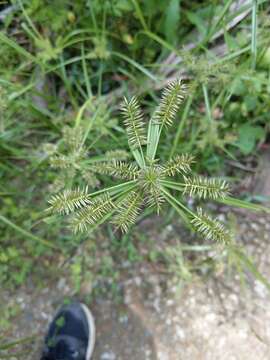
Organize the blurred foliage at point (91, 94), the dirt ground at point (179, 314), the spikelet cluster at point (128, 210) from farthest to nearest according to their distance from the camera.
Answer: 1. the dirt ground at point (179, 314)
2. the blurred foliage at point (91, 94)
3. the spikelet cluster at point (128, 210)

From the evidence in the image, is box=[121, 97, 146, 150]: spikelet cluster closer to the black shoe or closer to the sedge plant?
the sedge plant

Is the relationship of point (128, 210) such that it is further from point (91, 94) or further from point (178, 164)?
point (91, 94)

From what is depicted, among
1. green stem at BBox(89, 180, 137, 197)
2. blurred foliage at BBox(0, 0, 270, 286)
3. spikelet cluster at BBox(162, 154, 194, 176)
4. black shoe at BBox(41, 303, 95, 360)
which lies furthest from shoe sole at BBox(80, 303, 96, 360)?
spikelet cluster at BBox(162, 154, 194, 176)

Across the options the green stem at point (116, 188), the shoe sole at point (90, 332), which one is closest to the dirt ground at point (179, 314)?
the shoe sole at point (90, 332)

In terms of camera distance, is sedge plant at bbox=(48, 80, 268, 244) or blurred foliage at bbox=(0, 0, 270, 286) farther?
blurred foliage at bbox=(0, 0, 270, 286)

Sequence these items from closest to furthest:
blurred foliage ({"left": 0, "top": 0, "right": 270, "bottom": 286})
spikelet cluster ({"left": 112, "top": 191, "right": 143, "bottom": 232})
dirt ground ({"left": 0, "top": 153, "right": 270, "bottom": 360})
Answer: spikelet cluster ({"left": 112, "top": 191, "right": 143, "bottom": 232}) < blurred foliage ({"left": 0, "top": 0, "right": 270, "bottom": 286}) < dirt ground ({"left": 0, "top": 153, "right": 270, "bottom": 360})

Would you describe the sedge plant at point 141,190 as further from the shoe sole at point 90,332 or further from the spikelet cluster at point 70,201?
the shoe sole at point 90,332
